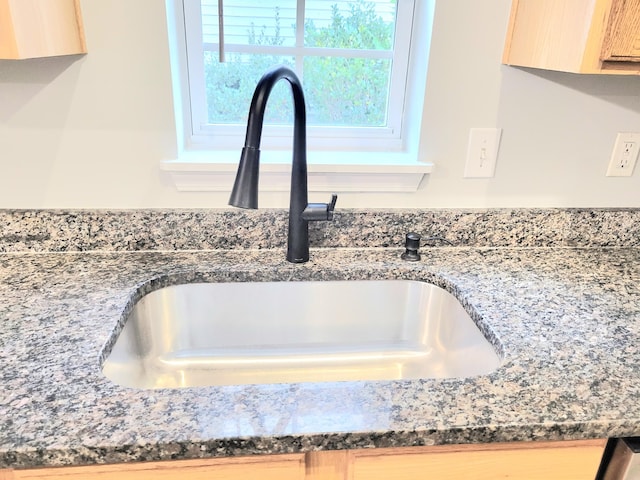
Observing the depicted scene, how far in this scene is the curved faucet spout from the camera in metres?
0.85

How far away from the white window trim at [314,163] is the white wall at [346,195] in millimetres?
29

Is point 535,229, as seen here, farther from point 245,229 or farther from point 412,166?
point 245,229

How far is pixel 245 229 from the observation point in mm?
1114

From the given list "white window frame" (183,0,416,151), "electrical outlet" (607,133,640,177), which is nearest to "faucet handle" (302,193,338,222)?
"white window frame" (183,0,416,151)

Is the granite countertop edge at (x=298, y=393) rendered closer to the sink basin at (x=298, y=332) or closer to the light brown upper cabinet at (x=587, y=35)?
the sink basin at (x=298, y=332)

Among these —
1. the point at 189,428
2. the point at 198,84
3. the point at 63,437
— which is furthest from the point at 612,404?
the point at 198,84

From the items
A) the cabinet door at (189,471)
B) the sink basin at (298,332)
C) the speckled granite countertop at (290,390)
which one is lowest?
the sink basin at (298,332)

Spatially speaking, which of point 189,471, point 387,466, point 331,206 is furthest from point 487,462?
point 331,206

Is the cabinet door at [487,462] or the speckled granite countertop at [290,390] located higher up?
the speckled granite countertop at [290,390]

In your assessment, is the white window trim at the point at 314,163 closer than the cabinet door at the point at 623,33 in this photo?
No

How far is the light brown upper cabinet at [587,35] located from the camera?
78 cm

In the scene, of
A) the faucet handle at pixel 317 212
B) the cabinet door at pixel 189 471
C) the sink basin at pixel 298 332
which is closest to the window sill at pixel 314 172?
the faucet handle at pixel 317 212

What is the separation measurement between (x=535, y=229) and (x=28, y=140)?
45.7 inches

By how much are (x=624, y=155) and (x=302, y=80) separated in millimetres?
795
